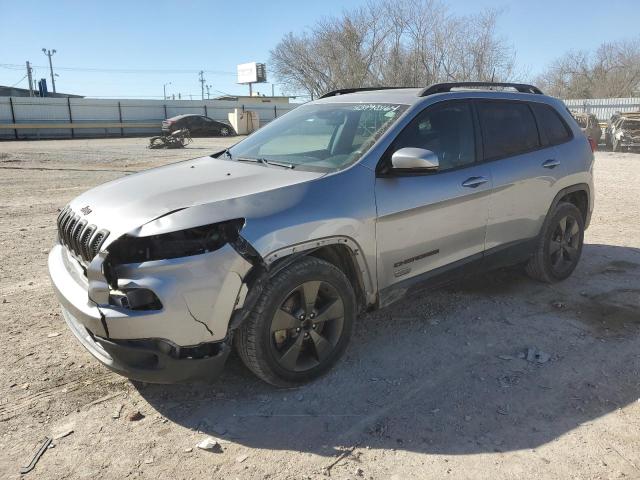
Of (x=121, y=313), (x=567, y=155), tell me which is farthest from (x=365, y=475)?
(x=567, y=155)

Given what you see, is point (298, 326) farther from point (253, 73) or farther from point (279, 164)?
point (253, 73)

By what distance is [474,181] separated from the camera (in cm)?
401

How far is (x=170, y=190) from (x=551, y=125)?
3674 millimetres

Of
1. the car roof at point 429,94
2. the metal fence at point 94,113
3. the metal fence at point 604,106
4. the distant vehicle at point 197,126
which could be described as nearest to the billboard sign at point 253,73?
the metal fence at point 94,113

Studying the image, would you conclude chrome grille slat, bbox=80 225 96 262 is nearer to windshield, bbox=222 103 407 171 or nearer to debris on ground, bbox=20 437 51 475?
debris on ground, bbox=20 437 51 475

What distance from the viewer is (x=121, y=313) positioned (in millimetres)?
2656

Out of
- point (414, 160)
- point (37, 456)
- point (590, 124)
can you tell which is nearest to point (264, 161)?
point (414, 160)

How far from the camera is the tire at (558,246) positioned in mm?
4914

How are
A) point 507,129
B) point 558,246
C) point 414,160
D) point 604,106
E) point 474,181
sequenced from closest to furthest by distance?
point 414,160 < point 474,181 < point 507,129 < point 558,246 < point 604,106

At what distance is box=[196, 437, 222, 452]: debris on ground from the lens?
2.76 metres

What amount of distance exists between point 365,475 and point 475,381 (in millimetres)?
1165

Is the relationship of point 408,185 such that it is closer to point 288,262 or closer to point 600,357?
point 288,262

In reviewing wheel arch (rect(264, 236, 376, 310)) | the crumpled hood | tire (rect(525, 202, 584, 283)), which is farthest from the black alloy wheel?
tire (rect(525, 202, 584, 283))

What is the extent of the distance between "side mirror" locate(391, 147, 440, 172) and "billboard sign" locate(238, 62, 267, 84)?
8074 centimetres
